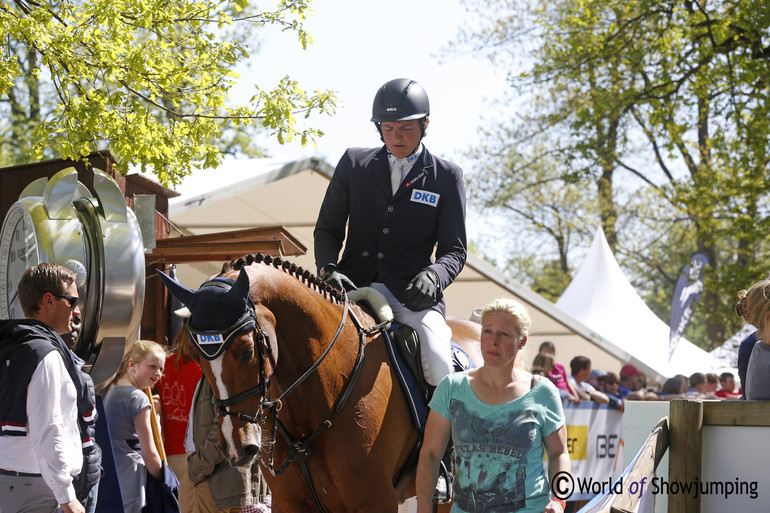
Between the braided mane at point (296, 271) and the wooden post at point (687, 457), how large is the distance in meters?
1.91

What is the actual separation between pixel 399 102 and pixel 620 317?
14420 mm

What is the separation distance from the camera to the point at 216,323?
14.1 feet

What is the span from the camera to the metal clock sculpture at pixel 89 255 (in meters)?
6.86

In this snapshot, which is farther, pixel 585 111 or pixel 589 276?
pixel 585 111

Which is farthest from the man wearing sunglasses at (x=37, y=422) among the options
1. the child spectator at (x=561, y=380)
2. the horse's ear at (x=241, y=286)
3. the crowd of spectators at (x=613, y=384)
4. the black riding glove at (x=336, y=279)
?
the child spectator at (x=561, y=380)

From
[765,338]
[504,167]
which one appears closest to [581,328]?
[765,338]

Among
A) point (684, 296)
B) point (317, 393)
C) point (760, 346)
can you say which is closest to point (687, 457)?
point (760, 346)

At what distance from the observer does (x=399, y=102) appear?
5.50m

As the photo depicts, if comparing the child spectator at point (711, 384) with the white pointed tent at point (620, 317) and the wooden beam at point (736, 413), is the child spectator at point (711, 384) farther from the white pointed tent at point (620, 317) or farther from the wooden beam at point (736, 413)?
the wooden beam at point (736, 413)

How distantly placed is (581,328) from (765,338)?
11.9 metres

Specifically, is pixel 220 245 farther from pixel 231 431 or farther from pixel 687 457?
pixel 687 457

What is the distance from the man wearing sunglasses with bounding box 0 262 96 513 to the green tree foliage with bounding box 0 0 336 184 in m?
4.30

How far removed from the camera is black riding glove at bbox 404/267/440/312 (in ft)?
17.0

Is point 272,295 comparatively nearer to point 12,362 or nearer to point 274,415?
point 274,415
